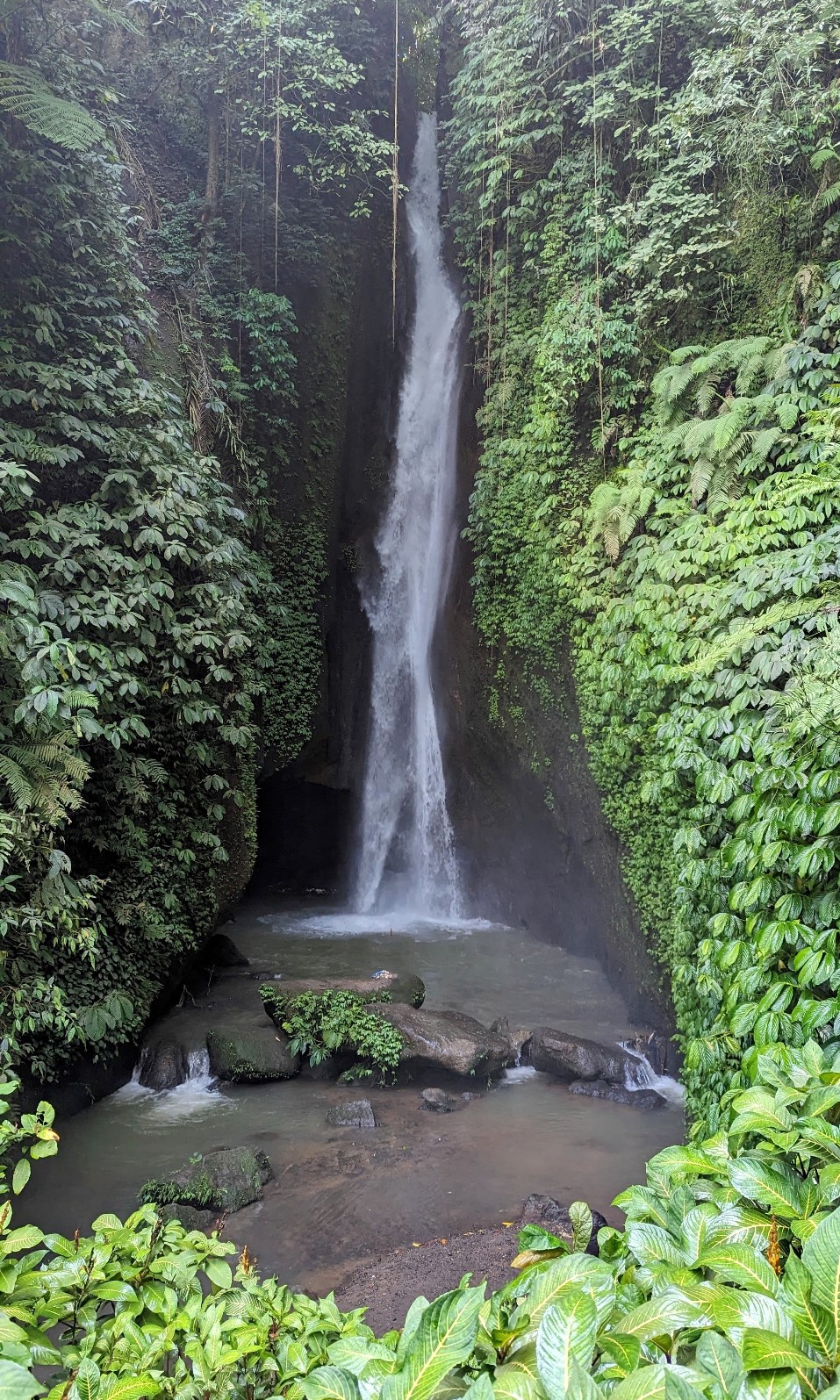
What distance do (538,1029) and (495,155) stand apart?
394 inches

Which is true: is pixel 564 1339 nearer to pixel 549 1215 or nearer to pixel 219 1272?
pixel 219 1272

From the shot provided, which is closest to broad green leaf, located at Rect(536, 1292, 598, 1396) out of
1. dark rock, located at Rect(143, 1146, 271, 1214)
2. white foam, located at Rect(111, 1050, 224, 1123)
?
dark rock, located at Rect(143, 1146, 271, 1214)

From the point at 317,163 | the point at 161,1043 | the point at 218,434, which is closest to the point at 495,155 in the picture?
the point at 317,163

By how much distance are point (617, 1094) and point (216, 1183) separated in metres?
3.19

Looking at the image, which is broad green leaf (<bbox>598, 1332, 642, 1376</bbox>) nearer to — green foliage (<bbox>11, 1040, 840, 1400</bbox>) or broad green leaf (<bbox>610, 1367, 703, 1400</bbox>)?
green foliage (<bbox>11, 1040, 840, 1400</bbox>)

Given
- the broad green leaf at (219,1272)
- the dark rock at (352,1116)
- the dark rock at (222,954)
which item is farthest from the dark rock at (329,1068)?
the broad green leaf at (219,1272)

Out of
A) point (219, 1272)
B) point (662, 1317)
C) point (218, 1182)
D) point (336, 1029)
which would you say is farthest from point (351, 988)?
point (662, 1317)

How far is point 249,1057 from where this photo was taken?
671cm

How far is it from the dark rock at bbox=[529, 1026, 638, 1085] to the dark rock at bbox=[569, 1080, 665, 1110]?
0.20 feet

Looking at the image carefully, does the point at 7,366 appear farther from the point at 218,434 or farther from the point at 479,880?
the point at 479,880

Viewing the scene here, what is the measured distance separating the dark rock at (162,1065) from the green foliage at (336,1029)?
0.86 m

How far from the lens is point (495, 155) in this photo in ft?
32.5

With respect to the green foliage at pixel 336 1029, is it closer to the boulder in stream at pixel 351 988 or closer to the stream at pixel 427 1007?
the boulder in stream at pixel 351 988

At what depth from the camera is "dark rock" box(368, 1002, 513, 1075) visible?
669cm
